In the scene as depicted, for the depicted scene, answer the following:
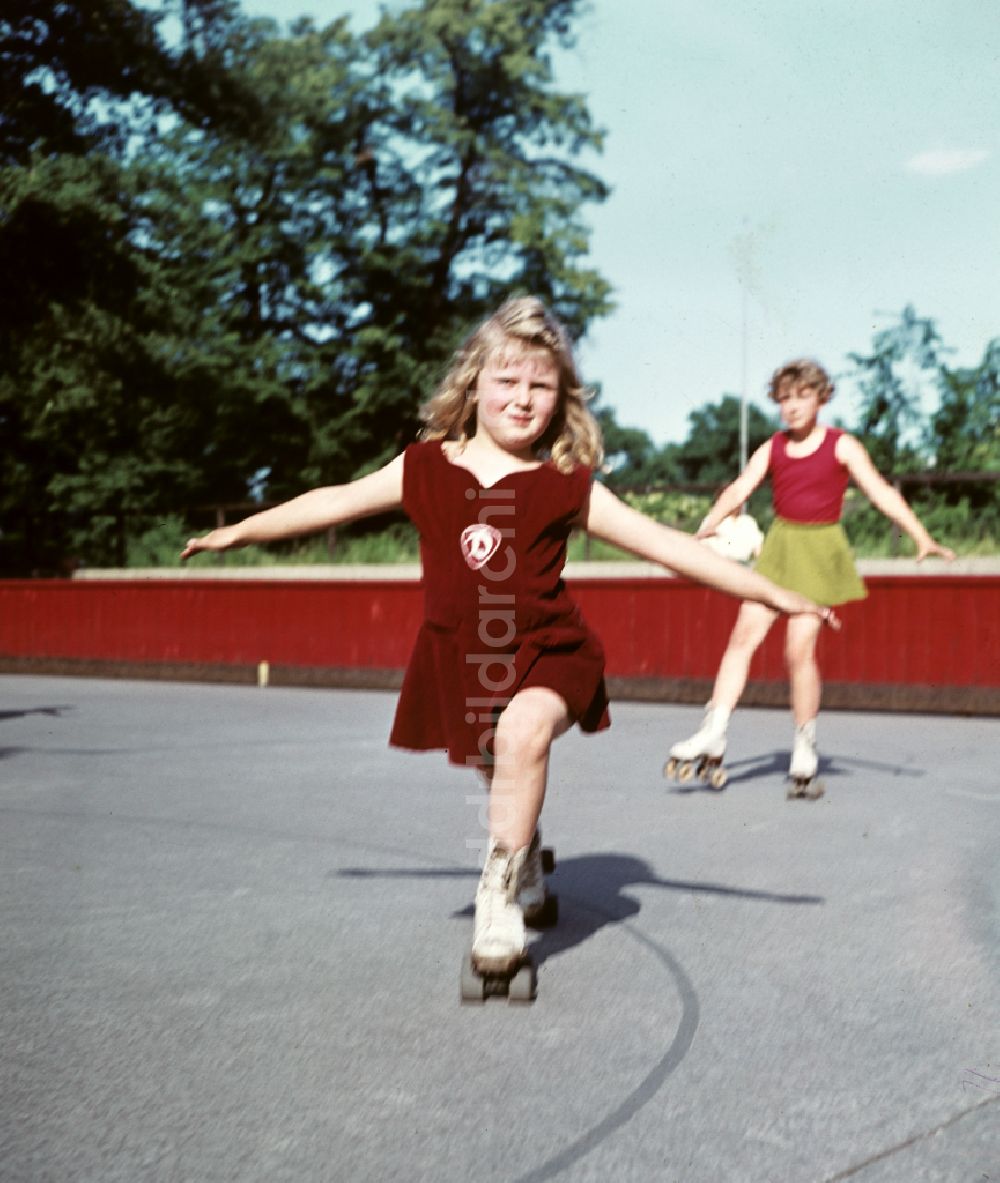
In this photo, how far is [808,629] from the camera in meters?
7.49

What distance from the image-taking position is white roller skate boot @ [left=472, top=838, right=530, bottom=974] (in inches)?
146

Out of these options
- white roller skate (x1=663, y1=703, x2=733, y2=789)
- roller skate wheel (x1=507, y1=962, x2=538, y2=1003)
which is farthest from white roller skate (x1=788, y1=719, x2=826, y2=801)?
roller skate wheel (x1=507, y1=962, x2=538, y2=1003)

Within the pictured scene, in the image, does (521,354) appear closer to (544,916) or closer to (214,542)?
(214,542)

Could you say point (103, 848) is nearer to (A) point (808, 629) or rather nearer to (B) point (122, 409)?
(A) point (808, 629)

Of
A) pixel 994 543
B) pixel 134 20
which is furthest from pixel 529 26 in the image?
pixel 994 543

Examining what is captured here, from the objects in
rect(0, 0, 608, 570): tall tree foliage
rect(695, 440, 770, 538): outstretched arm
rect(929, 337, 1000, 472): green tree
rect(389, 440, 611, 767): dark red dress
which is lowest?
rect(389, 440, 611, 767): dark red dress

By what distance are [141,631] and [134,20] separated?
1685cm

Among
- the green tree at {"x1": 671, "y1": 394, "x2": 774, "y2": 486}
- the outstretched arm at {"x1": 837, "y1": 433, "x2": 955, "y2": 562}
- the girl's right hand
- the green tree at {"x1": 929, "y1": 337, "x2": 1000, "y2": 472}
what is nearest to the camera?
the girl's right hand

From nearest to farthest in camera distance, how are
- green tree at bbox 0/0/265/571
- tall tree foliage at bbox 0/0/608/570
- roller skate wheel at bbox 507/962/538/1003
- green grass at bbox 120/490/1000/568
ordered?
1. roller skate wheel at bbox 507/962/538/1003
2. green grass at bbox 120/490/1000/568
3. green tree at bbox 0/0/265/571
4. tall tree foliage at bbox 0/0/608/570

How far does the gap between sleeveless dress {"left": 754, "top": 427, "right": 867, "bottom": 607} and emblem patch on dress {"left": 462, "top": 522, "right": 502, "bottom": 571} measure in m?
3.80

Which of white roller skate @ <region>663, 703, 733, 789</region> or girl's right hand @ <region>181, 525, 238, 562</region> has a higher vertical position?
girl's right hand @ <region>181, 525, 238, 562</region>

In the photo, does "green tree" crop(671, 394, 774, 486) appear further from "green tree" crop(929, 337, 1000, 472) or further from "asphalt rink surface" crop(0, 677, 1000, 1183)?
"asphalt rink surface" crop(0, 677, 1000, 1183)

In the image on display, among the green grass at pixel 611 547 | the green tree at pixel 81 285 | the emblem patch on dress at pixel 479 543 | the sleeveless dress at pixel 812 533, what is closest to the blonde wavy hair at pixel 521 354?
the emblem patch on dress at pixel 479 543

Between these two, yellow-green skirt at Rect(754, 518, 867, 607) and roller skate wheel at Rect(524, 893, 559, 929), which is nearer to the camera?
roller skate wheel at Rect(524, 893, 559, 929)
